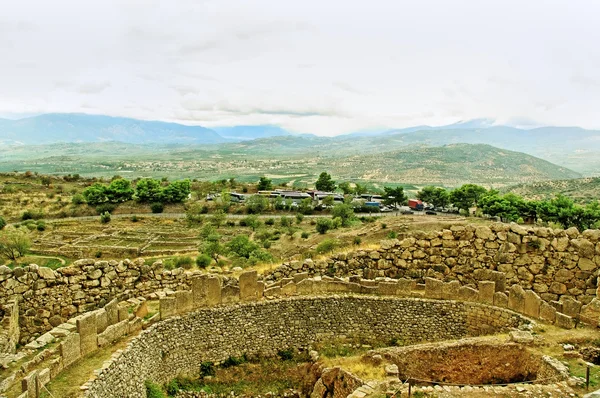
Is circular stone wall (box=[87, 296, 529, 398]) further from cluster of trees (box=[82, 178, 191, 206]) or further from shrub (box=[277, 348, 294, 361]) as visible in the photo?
cluster of trees (box=[82, 178, 191, 206])

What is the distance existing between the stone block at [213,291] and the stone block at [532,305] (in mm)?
8003

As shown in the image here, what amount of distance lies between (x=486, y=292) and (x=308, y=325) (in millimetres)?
4934

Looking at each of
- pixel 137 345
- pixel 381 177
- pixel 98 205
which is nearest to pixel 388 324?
pixel 137 345

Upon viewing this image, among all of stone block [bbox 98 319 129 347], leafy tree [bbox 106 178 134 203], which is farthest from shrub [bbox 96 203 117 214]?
stone block [bbox 98 319 129 347]

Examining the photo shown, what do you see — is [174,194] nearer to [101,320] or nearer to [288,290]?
[288,290]

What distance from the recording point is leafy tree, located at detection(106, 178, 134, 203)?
8038 centimetres

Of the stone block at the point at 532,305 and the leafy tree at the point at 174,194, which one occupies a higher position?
the stone block at the point at 532,305

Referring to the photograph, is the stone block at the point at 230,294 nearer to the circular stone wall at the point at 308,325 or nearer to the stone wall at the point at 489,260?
the circular stone wall at the point at 308,325

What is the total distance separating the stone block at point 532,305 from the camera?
462 inches

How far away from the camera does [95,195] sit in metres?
77.6

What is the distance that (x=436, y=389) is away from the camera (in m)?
8.53

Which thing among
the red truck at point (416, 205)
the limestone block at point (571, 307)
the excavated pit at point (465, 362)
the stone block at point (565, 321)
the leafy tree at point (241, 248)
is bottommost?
the red truck at point (416, 205)

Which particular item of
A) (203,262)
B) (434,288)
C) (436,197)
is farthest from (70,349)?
(436,197)

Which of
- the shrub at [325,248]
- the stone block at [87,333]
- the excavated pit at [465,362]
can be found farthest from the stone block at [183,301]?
the shrub at [325,248]
